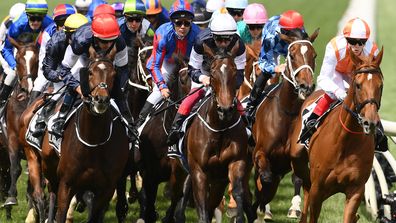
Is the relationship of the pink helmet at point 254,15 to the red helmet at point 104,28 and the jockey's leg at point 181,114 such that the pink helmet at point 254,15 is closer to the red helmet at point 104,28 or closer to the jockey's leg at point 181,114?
the jockey's leg at point 181,114

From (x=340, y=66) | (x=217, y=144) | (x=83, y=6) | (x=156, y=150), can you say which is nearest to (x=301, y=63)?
(x=340, y=66)

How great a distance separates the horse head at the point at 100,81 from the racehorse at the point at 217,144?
982mm

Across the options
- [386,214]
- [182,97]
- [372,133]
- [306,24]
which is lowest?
[306,24]

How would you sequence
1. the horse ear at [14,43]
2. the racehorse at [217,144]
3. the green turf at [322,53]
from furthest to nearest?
1. the green turf at [322,53]
2. the horse ear at [14,43]
3. the racehorse at [217,144]

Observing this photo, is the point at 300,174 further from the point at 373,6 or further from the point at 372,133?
the point at 373,6

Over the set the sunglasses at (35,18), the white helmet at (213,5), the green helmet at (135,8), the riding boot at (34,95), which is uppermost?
the green helmet at (135,8)

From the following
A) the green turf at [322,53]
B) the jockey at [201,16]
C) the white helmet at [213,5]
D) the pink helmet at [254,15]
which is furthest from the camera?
the jockey at [201,16]

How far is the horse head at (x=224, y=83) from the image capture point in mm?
10391

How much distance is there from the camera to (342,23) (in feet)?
81.4

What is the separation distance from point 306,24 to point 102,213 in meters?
15.7

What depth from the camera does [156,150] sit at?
40.9 ft

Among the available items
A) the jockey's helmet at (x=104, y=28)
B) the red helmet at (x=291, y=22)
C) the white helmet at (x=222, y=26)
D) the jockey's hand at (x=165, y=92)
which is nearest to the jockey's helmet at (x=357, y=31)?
the white helmet at (x=222, y=26)

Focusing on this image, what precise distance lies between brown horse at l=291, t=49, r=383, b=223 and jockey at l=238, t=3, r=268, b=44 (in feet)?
11.3

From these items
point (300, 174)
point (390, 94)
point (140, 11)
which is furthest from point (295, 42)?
point (390, 94)
